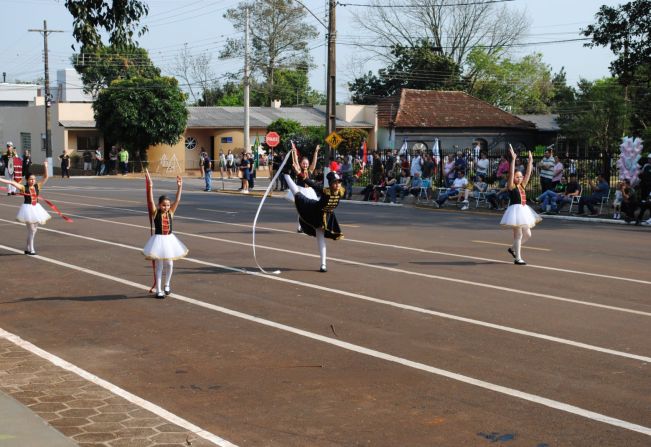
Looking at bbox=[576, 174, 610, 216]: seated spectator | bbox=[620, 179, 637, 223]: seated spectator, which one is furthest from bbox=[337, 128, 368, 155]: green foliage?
bbox=[620, 179, 637, 223]: seated spectator

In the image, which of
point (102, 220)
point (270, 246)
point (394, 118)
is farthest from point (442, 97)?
point (270, 246)

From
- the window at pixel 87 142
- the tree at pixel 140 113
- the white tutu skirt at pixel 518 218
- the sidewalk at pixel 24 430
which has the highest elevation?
the tree at pixel 140 113

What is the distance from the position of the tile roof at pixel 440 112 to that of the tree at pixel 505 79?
11.7 meters

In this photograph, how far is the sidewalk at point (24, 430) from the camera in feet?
21.4

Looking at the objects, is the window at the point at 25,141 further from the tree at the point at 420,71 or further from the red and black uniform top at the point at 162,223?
the red and black uniform top at the point at 162,223

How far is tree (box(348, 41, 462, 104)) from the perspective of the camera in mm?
74875

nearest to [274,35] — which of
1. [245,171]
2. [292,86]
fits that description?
[292,86]

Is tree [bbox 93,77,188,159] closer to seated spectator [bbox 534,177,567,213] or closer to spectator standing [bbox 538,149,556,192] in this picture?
spectator standing [bbox 538,149,556,192]

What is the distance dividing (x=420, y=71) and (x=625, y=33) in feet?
150

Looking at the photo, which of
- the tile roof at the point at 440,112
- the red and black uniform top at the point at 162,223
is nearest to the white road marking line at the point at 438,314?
the red and black uniform top at the point at 162,223

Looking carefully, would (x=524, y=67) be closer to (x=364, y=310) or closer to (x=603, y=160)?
(x=603, y=160)

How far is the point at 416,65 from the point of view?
7525 cm

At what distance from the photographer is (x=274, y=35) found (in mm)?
83625

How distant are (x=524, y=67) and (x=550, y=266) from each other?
235 ft
